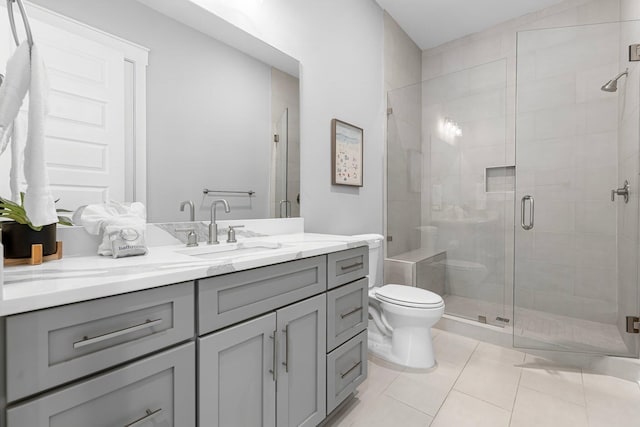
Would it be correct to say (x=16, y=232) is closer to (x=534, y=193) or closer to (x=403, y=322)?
(x=403, y=322)

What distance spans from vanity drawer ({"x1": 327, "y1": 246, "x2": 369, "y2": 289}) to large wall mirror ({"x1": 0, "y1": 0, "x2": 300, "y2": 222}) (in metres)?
0.54

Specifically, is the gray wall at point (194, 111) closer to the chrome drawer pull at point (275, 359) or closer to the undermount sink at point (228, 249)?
the undermount sink at point (228, 249)

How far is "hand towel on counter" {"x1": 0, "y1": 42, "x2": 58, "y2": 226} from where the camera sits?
2.23 ft

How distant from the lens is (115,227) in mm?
986

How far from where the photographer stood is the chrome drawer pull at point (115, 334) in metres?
0.63

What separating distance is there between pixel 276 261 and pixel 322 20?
1808 millimetres

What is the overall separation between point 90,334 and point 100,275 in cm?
14

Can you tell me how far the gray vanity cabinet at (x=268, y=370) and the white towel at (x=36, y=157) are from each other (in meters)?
0.49

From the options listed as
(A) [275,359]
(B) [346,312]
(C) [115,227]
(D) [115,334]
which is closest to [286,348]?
(A) [275,359]

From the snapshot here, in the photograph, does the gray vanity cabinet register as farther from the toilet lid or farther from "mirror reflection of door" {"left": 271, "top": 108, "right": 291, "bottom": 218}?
the toilet lid

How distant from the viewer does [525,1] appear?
2.64 metres

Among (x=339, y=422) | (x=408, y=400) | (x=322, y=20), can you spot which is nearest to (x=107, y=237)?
(x=339, y=422)

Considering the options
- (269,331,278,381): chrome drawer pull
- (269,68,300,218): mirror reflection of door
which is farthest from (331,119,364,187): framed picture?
(269,331,278,381): chrome drawer pull

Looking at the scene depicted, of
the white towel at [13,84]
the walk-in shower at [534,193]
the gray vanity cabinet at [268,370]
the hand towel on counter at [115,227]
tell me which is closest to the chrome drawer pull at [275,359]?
the gray vanity cabinet at [268,370]
